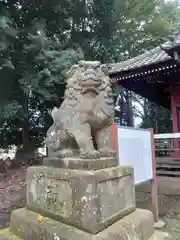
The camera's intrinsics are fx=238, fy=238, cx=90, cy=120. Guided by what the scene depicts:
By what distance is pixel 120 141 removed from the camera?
10.0ft

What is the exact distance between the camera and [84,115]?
2.23m

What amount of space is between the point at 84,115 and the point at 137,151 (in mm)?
1422

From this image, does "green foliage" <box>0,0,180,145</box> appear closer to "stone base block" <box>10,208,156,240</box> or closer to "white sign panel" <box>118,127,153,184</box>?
"white sign panel" <box>118,127,153,184</box>

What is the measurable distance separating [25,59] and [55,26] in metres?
1.96

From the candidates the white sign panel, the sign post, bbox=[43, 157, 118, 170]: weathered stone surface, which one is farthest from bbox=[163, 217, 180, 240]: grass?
bbox=[43, 157, 118, 170]: weathered stone surface

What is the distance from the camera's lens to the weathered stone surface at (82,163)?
2084 mm

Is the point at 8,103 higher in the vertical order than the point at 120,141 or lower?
higher

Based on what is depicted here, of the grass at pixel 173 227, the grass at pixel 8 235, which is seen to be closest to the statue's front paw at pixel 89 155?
the grass at pixel 8 235

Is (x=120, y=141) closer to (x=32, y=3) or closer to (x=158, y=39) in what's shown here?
(x=32, y=3)

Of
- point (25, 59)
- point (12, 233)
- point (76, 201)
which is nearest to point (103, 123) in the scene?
point (76, 201)

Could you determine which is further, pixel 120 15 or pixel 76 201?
pixel 120 15

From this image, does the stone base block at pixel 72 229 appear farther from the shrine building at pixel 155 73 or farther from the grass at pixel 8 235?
the shrine building at pixel 155 73

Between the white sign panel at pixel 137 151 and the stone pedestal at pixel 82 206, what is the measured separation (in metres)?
0.60

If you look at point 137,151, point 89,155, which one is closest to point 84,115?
point 89,155
